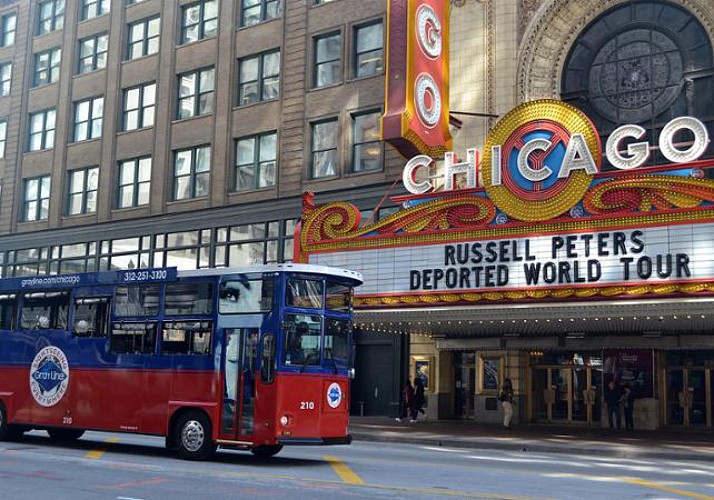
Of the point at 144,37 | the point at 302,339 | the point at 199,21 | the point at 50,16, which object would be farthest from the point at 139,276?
the point at 50,16

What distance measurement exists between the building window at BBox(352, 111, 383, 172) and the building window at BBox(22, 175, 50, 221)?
1971cm

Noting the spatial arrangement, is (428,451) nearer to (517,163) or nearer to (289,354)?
(289,354)

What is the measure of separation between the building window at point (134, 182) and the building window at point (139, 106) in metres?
1.89

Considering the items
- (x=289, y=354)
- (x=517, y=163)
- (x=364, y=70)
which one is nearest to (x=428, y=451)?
(x=289, y=354)

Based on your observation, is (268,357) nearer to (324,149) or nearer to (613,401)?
(613,401)

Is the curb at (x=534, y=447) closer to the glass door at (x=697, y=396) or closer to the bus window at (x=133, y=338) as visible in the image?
the glass door at (x=697, y=396)

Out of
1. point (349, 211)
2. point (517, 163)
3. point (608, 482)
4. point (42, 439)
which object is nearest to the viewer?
point (608, 482)

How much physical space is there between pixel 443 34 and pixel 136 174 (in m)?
18.6

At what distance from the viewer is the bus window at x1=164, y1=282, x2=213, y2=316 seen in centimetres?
1794

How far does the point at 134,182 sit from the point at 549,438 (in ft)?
86.2

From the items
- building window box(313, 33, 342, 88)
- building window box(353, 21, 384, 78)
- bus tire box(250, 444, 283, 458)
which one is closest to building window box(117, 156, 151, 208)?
building window box(313, 33, 342, 88)

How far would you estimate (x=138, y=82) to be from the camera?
45.6 metres

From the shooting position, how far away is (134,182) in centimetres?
4494

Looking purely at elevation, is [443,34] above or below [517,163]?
above
